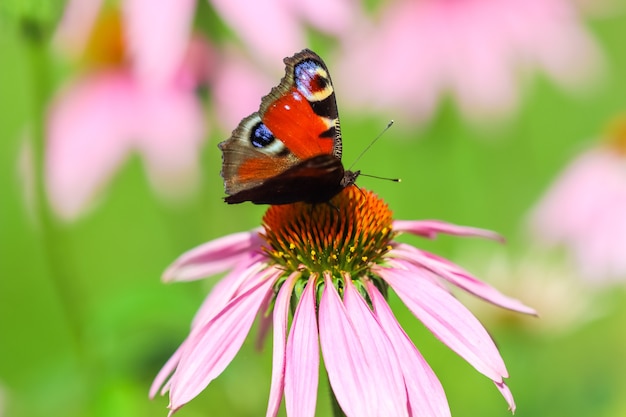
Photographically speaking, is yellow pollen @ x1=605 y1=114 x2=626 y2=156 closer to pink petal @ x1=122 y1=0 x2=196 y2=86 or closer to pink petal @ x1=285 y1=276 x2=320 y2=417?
pink petal @ x1=122 y1=0 x2=196 y2=86

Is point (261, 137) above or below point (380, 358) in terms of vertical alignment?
above

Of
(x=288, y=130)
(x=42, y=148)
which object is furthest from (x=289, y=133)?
(x=42, y=148)

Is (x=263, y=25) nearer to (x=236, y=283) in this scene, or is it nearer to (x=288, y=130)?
(x=288, y=130)

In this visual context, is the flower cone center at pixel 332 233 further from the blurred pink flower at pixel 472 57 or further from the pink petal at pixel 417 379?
the blurred pink flower at pixel 472 57

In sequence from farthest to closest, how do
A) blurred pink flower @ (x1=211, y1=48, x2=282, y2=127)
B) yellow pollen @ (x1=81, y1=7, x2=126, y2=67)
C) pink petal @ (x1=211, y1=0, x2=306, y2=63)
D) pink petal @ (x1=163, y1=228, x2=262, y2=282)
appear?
yellow pollen @ (x1=81, y1=7, x2=126, y2=67) → blurred pink flower @ (x1=211, y1=48, x2=282, y2=127) → pink petal @ (x1=211, y1=0, x2=306, y2=63) → pink petal @ (x1=163, y1=228, x2=262, y2=282)

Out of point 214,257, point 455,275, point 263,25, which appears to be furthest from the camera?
point 263,25

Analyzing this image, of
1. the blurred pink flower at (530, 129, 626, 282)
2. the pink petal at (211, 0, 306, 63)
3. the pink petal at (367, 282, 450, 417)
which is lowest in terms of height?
the blurred pink flower at (530, 129, 626, 282)

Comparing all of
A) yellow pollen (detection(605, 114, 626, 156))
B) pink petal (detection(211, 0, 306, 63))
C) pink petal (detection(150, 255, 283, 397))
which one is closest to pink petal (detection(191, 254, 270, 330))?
pink petal (detection(150, 255, 283, 397))
